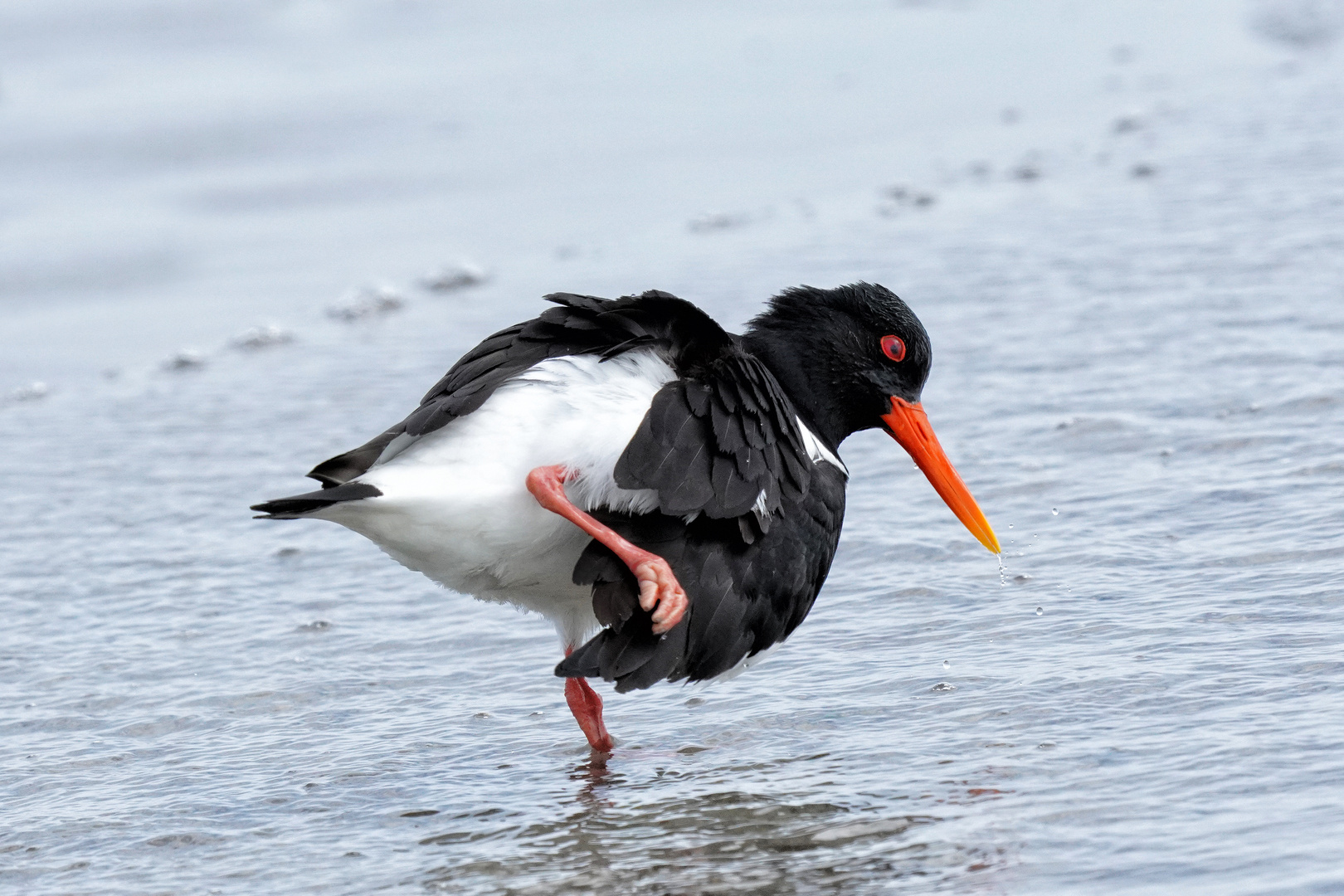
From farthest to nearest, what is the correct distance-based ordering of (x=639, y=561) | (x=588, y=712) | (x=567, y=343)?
(x=588, y=712), (x=567, y=343), (x=639, y=561)

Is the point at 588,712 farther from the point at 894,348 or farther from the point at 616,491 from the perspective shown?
the point at 894,348

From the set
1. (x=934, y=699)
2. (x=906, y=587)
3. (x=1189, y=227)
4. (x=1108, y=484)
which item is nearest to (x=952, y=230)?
(x=1189, y=227)

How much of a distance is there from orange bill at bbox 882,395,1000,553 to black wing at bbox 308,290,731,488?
839 mm

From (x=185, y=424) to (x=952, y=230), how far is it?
13.2ft

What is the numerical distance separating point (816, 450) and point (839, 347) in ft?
1.29

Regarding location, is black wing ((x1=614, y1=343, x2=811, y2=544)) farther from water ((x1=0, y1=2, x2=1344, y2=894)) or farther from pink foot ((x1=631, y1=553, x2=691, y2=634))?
water ((x1=0, y1=2, x2=1344, y2=894))

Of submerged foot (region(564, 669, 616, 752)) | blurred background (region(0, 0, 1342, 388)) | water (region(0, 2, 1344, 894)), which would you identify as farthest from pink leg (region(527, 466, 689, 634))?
blurred background (region(0, 0, 1342, 388))

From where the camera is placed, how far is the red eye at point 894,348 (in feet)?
13.9

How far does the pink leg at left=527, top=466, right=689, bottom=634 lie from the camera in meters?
3.29

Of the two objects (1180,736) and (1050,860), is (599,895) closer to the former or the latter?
(1050,860)

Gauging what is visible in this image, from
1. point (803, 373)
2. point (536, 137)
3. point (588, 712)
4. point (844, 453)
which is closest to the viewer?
point (588, 712)

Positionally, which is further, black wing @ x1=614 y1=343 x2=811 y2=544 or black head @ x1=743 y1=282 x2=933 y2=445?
black head @ x1=743 y1=282 x2=933 y2=445

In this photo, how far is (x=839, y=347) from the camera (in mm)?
4230

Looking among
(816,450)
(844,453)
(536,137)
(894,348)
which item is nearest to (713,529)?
(816,450)
